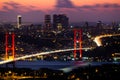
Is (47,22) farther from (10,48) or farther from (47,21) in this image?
(10,48)

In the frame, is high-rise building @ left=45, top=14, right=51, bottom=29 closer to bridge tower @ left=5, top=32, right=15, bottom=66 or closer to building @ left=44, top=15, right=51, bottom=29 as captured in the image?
building @ left=44, top=15, right=51, bottom=29

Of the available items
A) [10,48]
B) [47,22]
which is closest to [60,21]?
[47,22]

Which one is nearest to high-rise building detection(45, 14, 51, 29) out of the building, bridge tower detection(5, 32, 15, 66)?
the building

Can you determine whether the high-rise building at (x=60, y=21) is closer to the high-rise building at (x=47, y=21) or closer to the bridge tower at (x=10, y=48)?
the high-rise building at (x=47, y=21)

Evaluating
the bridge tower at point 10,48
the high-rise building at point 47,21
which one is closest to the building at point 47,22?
the high-rise building at point 47,21

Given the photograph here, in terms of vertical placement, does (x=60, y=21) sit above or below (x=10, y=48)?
above

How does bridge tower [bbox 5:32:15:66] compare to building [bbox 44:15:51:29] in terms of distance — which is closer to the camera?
bridge tower [bbox 5:32:15:66]

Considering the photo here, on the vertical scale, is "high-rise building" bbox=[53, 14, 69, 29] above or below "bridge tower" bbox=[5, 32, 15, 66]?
above

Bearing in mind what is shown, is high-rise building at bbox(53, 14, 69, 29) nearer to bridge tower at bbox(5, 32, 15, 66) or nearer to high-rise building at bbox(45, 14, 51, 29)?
high-rise building at bbox(45, 14, 51, 29)
